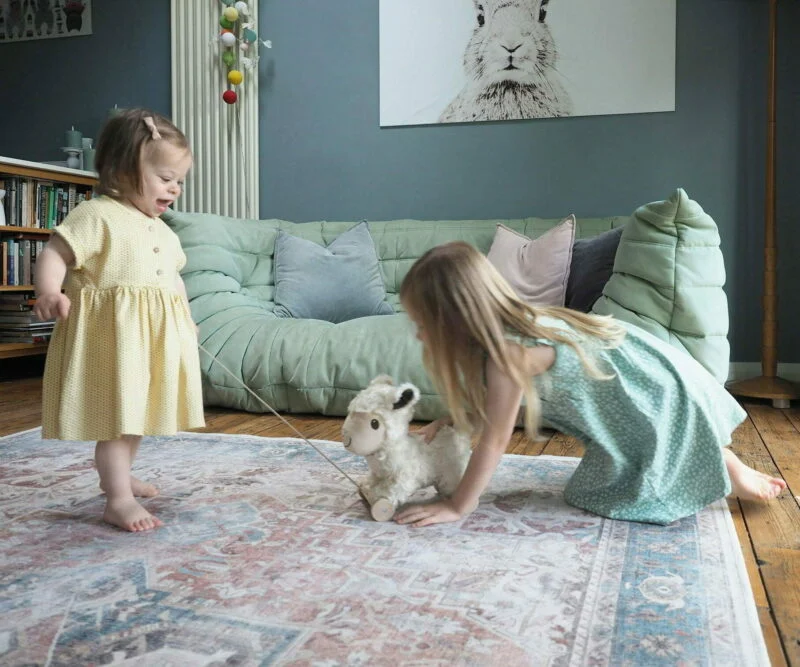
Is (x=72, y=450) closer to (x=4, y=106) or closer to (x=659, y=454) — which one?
(x=659, y=454)

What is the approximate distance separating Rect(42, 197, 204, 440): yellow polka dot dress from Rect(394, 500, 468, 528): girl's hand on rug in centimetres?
46

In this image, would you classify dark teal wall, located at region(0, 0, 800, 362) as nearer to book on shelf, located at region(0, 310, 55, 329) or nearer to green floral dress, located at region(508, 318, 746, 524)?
book on shelf, located at region(0, 310, 55, 329)

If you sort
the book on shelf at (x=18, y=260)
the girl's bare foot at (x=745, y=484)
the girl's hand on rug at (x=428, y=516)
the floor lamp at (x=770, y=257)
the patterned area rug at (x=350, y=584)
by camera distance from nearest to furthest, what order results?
1. the patterned area rug at (x=350, y=584)
2. the girl's hand on rug at (x=428, y=516)
3. the girl's bare foot at (x=745, y=484)
4. the floor lamp at (x=770, y=257)
5. the book on shelf at (x=18, y=260)

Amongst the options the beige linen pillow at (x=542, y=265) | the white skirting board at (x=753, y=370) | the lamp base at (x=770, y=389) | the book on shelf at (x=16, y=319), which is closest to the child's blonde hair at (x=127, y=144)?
the beige linen pillow at (x=542, y=265)

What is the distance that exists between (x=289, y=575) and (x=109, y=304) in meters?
0.61

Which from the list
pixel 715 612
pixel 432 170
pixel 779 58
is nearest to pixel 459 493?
pixel 715 612

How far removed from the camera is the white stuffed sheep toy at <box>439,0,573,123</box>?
3473 mm

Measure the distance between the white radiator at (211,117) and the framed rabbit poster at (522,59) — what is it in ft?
2.50

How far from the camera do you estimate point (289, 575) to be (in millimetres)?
1167

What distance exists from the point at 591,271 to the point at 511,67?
1.33 meters

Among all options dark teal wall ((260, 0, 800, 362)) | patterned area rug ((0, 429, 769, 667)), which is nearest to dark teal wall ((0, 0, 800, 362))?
dark teal wall ((260, 0, 800, 362))

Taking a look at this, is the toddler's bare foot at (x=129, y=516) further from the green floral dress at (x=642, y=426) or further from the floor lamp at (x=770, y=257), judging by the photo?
the floor lamp at (x=770, y=257)

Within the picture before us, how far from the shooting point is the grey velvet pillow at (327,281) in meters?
3.02

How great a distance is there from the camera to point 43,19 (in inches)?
171
